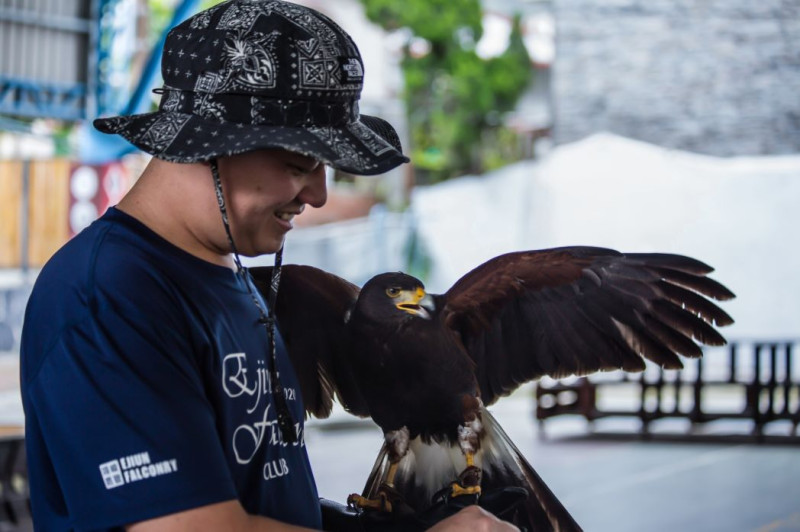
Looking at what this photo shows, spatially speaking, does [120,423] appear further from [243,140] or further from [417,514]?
[417,514]

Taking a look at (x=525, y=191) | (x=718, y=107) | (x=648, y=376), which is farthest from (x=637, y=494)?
(x=525, y=191)

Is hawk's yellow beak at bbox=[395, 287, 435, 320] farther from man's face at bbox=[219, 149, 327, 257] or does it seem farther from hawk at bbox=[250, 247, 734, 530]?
man's face at bbox=[219, 149, 327, 257]

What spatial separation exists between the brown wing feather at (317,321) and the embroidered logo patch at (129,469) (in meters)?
0.52

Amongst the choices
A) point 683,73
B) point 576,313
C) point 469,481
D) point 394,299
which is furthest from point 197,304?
point 683,73

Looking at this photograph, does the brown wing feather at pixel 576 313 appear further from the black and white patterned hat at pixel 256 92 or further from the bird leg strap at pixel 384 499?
the black and white patterned hat at pixel 256 92

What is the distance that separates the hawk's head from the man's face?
308 mm

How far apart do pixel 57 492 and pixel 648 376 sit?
24.5ft

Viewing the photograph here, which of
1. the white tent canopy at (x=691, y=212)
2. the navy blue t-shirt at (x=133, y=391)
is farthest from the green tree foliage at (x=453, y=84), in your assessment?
the navy blue t-shirt at (x=133, y=391)

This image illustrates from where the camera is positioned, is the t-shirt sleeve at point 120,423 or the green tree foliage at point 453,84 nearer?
the t-shirt sleeve at point 120,423

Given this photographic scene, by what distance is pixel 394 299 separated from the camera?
5.28 ft

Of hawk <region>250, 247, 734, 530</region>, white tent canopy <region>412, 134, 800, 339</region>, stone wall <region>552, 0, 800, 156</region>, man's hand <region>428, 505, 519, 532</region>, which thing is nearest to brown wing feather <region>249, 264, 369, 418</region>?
hawk <region>250, 247, 734, 530</region>

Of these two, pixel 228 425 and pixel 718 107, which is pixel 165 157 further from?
pixel 718 107

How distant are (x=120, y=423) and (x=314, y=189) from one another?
36 cm

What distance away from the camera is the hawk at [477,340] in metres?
1.59
